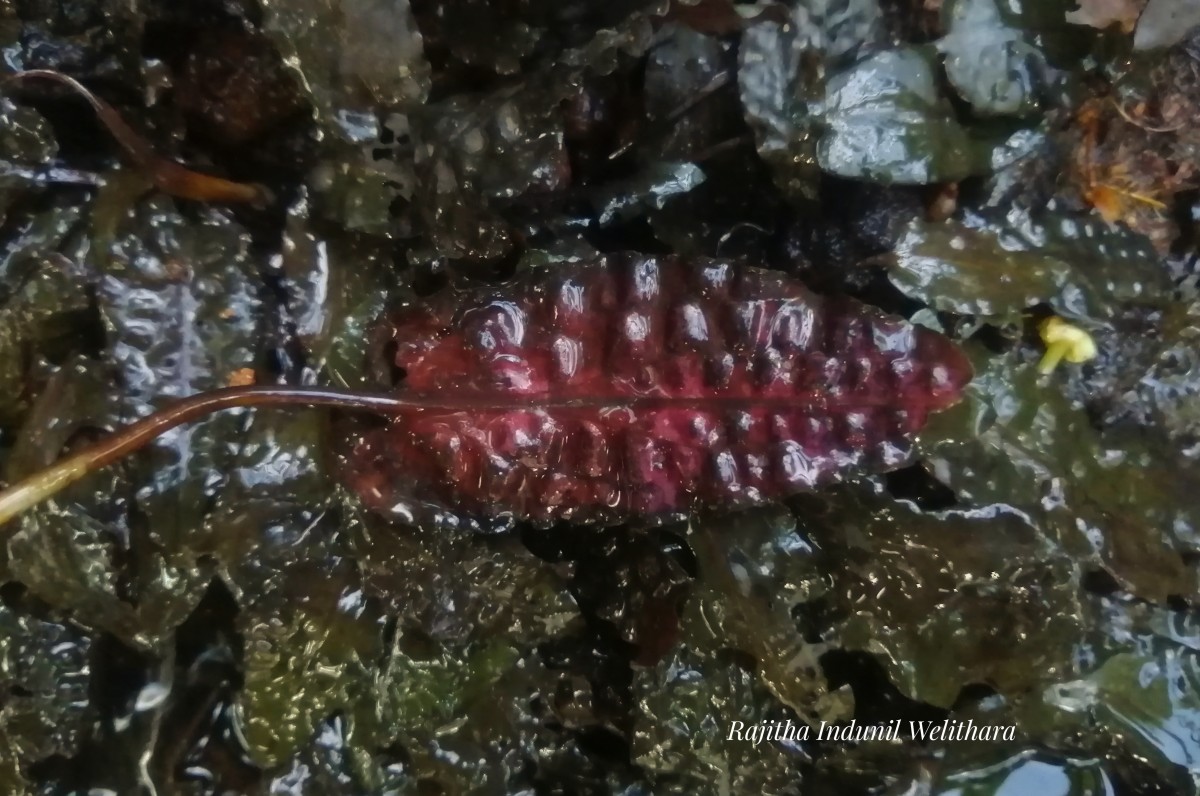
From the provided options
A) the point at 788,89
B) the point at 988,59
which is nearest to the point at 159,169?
the point at 788,89

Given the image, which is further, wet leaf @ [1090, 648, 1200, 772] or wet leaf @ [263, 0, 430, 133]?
wet leaf @ [1090, 648, 1200, 772]

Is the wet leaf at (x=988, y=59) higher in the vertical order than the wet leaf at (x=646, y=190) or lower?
higher

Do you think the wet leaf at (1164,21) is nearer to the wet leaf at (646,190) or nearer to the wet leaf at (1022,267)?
the wet leaf at (1022,267)

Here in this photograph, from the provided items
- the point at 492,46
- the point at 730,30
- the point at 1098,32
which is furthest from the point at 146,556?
the point at 1098,32

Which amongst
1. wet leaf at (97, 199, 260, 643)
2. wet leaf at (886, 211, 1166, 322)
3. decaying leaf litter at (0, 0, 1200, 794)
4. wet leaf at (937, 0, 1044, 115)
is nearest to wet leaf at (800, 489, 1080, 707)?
decaying leaf litter at (0, 0, 1200, 794)

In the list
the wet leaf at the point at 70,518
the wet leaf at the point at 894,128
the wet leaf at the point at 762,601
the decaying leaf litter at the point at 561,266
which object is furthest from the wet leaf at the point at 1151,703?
the wet leaf at the point at 70,518

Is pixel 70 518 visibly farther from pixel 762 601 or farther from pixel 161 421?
pixel 762 601

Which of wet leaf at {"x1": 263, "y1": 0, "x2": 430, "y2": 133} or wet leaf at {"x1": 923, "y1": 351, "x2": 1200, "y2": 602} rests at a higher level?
wet leaf at {"x1": 263, "y1": 0, "x2": 430, "y2": 133}

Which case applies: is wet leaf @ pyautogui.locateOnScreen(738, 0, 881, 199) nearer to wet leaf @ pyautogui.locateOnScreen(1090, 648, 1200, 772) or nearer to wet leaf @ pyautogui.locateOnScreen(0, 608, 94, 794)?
wet leaf @ pyautogui.locateOnScreen(1090, 648, 1200, 772)
